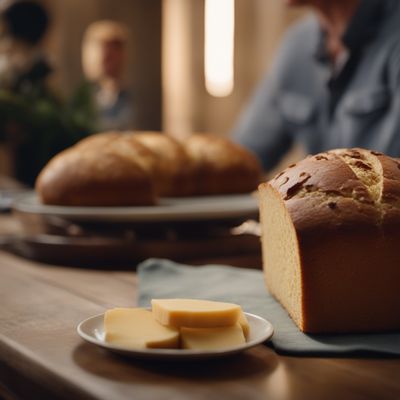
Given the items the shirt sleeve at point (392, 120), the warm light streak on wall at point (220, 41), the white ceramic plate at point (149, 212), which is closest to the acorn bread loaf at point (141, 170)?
the white ceramic plate at point (149, 212)

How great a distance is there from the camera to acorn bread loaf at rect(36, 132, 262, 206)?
1.46 m

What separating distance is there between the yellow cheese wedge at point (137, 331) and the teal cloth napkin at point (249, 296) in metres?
0.13

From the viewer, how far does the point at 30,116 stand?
2154 millimetres

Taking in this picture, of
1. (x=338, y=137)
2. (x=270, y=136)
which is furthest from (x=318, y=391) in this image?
(x=270, y=136)

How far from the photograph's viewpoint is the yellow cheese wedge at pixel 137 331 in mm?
720

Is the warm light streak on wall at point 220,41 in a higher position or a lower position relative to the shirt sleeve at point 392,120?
higher

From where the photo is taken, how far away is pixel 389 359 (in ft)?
2.51

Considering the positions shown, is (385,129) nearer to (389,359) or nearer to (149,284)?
(149,284)

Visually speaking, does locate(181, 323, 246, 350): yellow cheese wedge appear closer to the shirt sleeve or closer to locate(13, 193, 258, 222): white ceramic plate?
locate(13, 193, 258, 222): white ceramic plate

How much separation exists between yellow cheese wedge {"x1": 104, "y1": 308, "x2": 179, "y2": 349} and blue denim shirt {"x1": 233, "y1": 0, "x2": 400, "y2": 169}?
1851 millimetres

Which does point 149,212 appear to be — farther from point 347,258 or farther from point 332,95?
point 332,95

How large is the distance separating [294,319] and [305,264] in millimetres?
86

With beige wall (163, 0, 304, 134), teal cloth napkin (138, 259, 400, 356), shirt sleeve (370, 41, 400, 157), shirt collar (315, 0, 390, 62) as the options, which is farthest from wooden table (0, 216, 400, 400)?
beige wall (163, 0, 304, 134)

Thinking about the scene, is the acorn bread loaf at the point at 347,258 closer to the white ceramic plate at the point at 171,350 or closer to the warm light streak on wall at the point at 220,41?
the white ceramic plate at the point at 171,350
